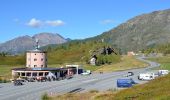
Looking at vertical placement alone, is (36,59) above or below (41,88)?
above

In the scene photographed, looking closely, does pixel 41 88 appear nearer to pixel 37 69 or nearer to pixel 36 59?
pixel 37 69

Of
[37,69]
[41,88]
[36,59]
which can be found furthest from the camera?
[36,59]

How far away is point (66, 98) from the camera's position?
66.8 metres

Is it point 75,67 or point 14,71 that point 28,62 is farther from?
point 75,67

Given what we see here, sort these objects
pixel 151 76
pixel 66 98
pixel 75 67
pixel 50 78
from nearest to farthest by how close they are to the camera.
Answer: pixel 66 98 < pixel 151 76 < pixel 50 78 < pixel 75 67

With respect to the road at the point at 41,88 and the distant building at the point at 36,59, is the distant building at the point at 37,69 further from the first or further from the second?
the road at the point at 41,88

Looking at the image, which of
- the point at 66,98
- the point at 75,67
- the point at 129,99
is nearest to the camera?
the point at 129,99

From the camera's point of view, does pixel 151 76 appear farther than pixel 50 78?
No

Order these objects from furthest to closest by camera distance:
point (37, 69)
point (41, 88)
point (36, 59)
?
1. point (36, 59)
2. point (37, 69)
3. point (41, 88)

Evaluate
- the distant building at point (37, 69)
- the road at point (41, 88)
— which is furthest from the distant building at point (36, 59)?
the road at point (41, 88)

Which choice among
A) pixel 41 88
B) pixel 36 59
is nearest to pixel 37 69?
pixel 36 59

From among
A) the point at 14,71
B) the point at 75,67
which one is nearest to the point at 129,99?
the point at 14,71

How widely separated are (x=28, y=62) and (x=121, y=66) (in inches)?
2351

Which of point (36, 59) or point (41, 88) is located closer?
point (41, 88)
